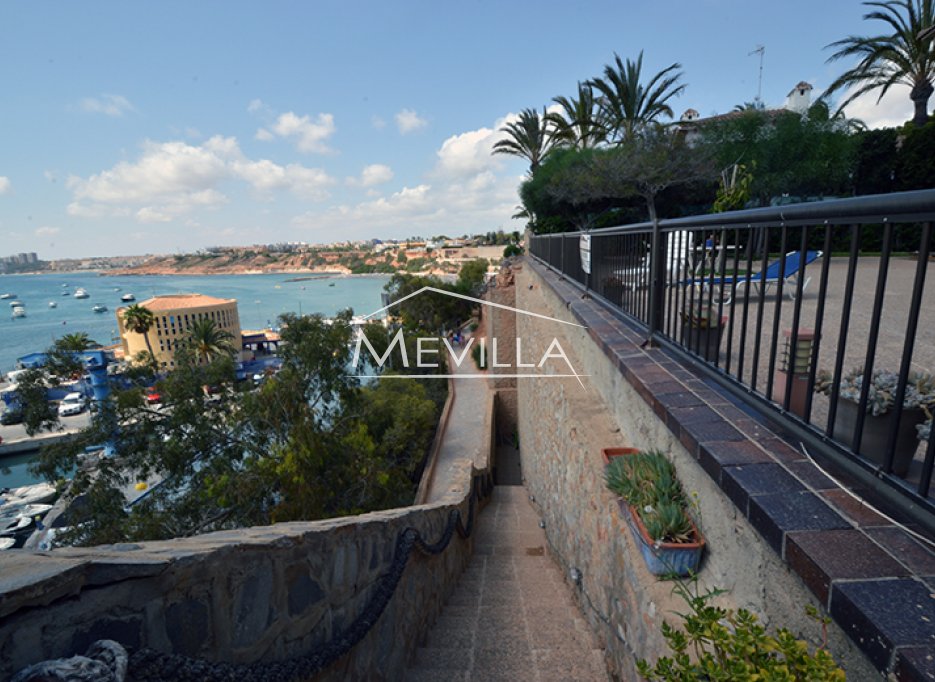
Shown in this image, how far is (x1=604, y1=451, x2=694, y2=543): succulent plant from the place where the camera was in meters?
2.26

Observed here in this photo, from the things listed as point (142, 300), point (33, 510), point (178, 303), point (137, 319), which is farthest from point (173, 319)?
point (142, 300)

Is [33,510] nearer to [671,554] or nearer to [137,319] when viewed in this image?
[137,319]

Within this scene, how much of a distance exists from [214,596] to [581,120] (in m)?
23.6

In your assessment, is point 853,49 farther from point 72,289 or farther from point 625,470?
point 72,289

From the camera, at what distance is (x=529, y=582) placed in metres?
5.25

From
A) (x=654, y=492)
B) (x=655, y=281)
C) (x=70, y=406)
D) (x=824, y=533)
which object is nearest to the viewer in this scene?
(x=824, y=533)

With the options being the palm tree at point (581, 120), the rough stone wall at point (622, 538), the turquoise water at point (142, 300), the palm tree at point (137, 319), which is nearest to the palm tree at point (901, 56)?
the palm tree at point (581, 120)

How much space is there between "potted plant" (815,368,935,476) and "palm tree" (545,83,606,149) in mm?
21309

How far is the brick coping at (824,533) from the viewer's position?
114 centimetres

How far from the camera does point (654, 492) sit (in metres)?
2.49

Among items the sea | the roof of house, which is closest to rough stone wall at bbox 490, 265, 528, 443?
the sea

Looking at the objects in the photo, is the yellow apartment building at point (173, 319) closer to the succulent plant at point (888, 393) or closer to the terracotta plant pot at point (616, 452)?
the terracotta plant pot at point (616, 452)

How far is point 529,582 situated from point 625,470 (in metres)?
3.10

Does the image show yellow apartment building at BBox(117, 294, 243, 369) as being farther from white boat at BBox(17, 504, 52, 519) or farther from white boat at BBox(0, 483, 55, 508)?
white boat at BBox(17, 504, 52, 519)
